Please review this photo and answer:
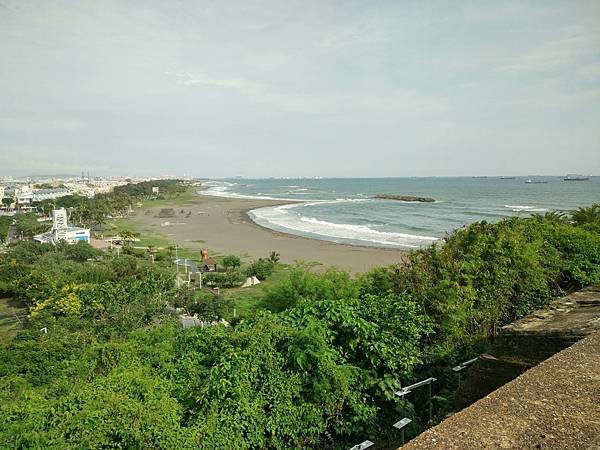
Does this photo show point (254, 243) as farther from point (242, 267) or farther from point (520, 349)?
point (520, 349)

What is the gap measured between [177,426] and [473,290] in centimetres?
455

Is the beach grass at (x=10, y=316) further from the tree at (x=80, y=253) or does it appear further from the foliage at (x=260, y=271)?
the foliage at (x=260, y=271)

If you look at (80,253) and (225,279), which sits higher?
(80,253)

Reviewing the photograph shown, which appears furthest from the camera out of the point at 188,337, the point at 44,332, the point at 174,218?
the point at 174,218

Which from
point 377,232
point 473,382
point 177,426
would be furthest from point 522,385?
point 377,232

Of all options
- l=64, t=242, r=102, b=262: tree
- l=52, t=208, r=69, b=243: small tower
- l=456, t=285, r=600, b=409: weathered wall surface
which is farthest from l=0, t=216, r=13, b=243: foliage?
l=456, t=285, r=600, b=409: weathered wall surface

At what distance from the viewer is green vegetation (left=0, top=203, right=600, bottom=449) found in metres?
3.96

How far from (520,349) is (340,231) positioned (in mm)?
40427

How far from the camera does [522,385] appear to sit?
10.0ft

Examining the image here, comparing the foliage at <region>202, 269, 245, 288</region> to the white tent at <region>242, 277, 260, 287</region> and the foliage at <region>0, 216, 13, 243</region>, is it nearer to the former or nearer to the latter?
the white tent at <region>242, 277, 260, 287</region>

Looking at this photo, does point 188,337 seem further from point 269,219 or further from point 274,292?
point 269,219

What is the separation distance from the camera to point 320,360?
15.0 feet

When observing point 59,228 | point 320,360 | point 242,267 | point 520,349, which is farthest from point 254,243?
point 520,349

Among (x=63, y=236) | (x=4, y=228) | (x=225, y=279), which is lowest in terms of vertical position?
(x=225, y=279)
